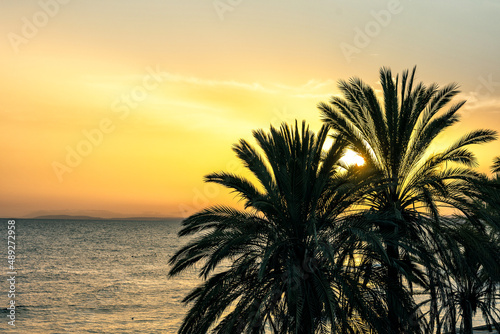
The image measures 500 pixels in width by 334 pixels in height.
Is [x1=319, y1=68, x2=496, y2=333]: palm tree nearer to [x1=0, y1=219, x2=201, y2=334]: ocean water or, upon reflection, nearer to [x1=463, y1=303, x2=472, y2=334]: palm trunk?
[x1=463, y1=303, x2=472, y2=334]: palm trunk

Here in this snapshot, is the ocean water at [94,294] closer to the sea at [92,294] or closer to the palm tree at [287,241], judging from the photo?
the sea at [92,294]

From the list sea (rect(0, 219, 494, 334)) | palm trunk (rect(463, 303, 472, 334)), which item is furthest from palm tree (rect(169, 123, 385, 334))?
sea (rect(0, 219, 494, 334))

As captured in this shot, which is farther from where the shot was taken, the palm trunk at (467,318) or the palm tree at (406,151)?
the palm trunk at (467,318)

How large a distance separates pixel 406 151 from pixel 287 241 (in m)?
5.24

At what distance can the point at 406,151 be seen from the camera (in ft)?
49.3

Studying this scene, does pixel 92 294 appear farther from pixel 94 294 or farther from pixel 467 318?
pixel 467 318

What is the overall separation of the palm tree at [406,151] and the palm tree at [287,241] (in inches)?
66.5

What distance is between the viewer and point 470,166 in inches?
594

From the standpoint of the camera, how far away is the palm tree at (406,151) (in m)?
14.3

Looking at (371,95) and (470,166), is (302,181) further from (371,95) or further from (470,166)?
(470,166)

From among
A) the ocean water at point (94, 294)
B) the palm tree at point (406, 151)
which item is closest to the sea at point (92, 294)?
the ocean water at point (94, 294)

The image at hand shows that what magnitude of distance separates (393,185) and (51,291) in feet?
145

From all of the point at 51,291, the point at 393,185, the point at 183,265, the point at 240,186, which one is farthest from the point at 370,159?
the point at 51,291

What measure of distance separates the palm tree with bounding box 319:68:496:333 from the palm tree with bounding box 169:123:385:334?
1.69m
